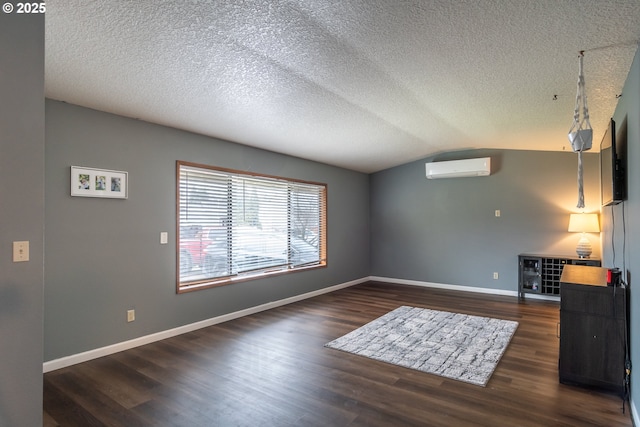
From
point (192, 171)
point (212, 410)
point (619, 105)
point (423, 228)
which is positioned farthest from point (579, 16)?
point (423, 228)

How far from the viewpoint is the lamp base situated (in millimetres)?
4992

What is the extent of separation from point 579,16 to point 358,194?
5367 mm

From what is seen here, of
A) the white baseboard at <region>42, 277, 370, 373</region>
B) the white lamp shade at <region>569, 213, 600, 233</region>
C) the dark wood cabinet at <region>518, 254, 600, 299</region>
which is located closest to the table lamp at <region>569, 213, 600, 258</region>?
the white lamp shade at <region>569, 213, 600, 233</region>

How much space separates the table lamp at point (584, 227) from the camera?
4988 mm

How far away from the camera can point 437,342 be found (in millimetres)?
3615

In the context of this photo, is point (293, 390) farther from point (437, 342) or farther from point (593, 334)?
point (593, 334)

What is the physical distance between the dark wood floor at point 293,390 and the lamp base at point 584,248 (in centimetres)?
188

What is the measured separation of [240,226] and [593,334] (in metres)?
3.84

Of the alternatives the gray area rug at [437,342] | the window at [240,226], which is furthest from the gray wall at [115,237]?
the gray area rug at [437,342]

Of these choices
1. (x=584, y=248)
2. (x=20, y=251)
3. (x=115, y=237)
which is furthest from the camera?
(x=584, y=248)

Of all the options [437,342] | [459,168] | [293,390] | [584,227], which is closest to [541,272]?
[584,227]

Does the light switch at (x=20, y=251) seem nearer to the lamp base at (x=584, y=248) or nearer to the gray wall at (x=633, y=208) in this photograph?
the gray wall at (x=633, y=208)

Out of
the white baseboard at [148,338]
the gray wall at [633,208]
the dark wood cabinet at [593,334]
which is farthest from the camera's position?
the white baseboard at [148,338]

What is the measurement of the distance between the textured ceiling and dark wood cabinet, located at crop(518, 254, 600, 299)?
212 centimetres
